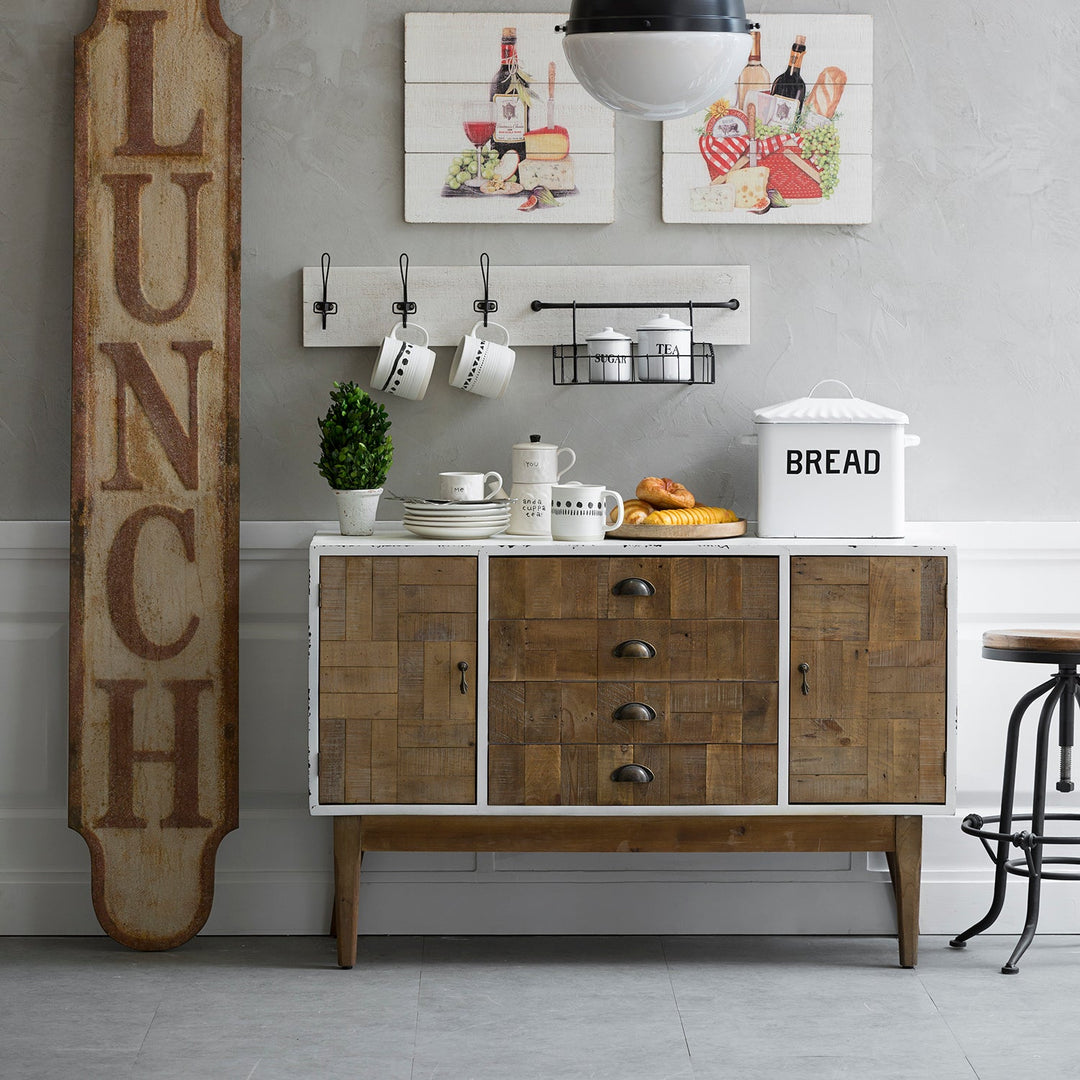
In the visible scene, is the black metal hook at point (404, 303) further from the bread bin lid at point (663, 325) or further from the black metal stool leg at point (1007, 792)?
the black metal stool leg at point (1007, 792)

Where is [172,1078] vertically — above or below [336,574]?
below

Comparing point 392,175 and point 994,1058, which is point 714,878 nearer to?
point 994,1058

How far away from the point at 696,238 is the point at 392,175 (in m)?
0.73

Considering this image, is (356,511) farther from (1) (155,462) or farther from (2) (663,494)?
(2) (663,494)

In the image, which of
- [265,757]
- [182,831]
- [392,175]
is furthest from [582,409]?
[182,831]

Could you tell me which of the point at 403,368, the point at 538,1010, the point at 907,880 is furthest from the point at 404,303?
the point at 907,880

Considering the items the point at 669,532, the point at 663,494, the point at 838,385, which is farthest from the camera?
the point at 838,385

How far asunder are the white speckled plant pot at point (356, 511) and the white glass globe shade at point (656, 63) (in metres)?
1.21

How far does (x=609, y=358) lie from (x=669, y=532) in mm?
440

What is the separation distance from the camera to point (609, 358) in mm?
2832

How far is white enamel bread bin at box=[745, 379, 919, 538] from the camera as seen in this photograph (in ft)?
9.02

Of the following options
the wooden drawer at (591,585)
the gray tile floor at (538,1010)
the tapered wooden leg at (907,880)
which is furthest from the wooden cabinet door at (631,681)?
the gray tile floor at (538,1010)

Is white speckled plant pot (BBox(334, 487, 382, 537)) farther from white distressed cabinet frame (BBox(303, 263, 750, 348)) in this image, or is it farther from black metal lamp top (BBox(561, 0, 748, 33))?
black metal lamp top (BBox(561, 0, 748, 33))

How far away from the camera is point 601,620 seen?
2.60m
